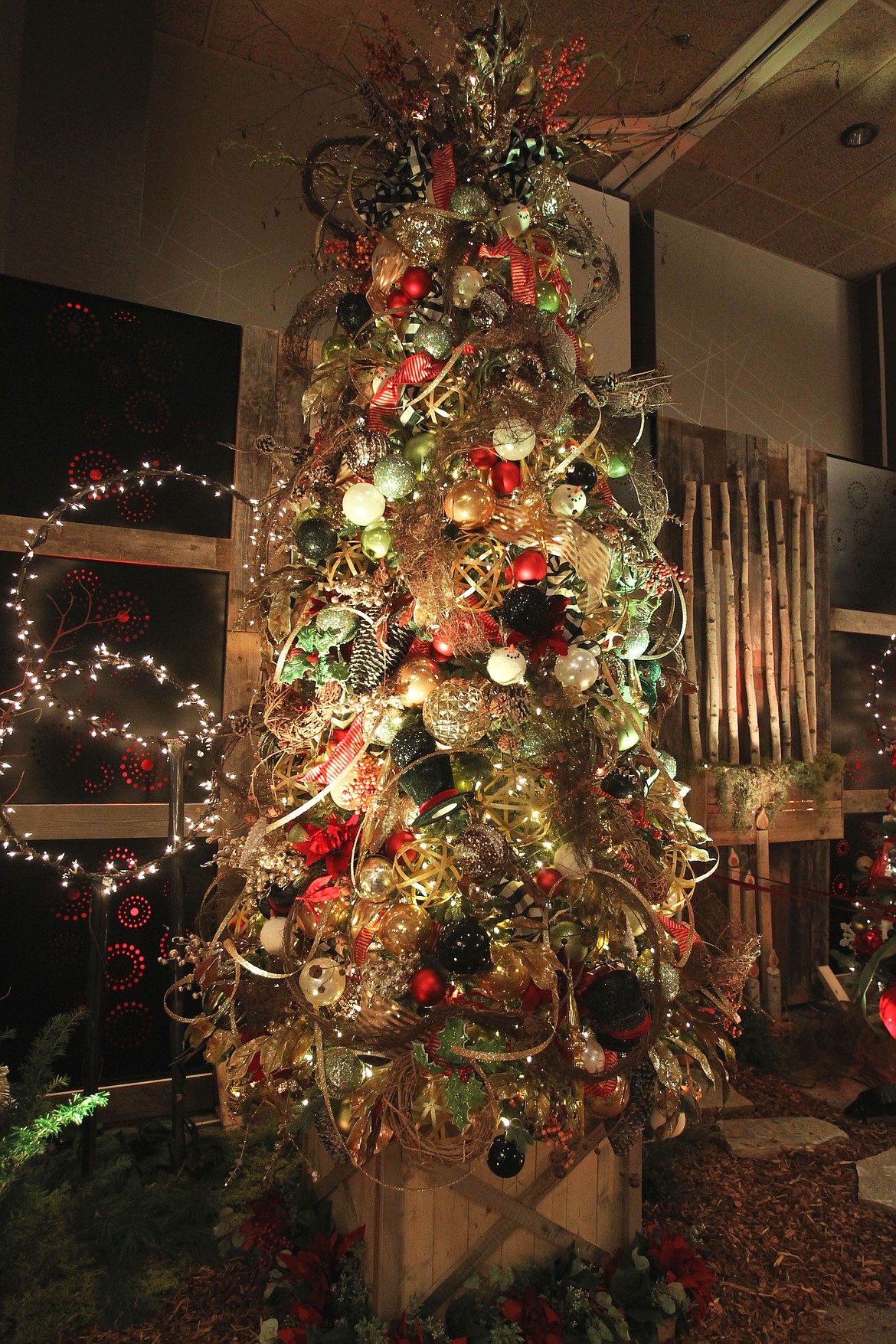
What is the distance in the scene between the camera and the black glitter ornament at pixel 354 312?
79.7 inches

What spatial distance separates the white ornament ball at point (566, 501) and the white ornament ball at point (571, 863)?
72 cm

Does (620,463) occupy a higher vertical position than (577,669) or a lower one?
higher

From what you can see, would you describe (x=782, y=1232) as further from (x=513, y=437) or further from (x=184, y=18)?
(x=184, y=18)

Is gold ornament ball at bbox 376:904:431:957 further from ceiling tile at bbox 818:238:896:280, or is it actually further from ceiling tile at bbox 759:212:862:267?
ceiling tile at bbox 818:238:896:280

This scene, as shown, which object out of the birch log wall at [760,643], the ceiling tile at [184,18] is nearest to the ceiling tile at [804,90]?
the birch log wall at [760,643]

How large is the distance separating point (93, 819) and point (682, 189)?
4.48 meters

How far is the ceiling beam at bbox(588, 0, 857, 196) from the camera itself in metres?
3.43

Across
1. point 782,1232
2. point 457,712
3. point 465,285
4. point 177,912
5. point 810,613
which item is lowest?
point 782,1232

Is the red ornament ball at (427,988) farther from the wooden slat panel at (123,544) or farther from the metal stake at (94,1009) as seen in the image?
the wooden slat panel at (123,544)

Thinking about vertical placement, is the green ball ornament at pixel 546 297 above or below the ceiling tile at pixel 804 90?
below

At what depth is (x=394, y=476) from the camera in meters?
1.72

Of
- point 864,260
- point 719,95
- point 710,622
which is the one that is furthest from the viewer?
point 864,260

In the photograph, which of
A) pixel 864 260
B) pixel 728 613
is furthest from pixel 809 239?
pixel 728 613

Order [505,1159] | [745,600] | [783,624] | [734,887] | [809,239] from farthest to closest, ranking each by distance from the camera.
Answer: [809,239] → [783,624] → [745,600] → [734,887] → [505,1159]
